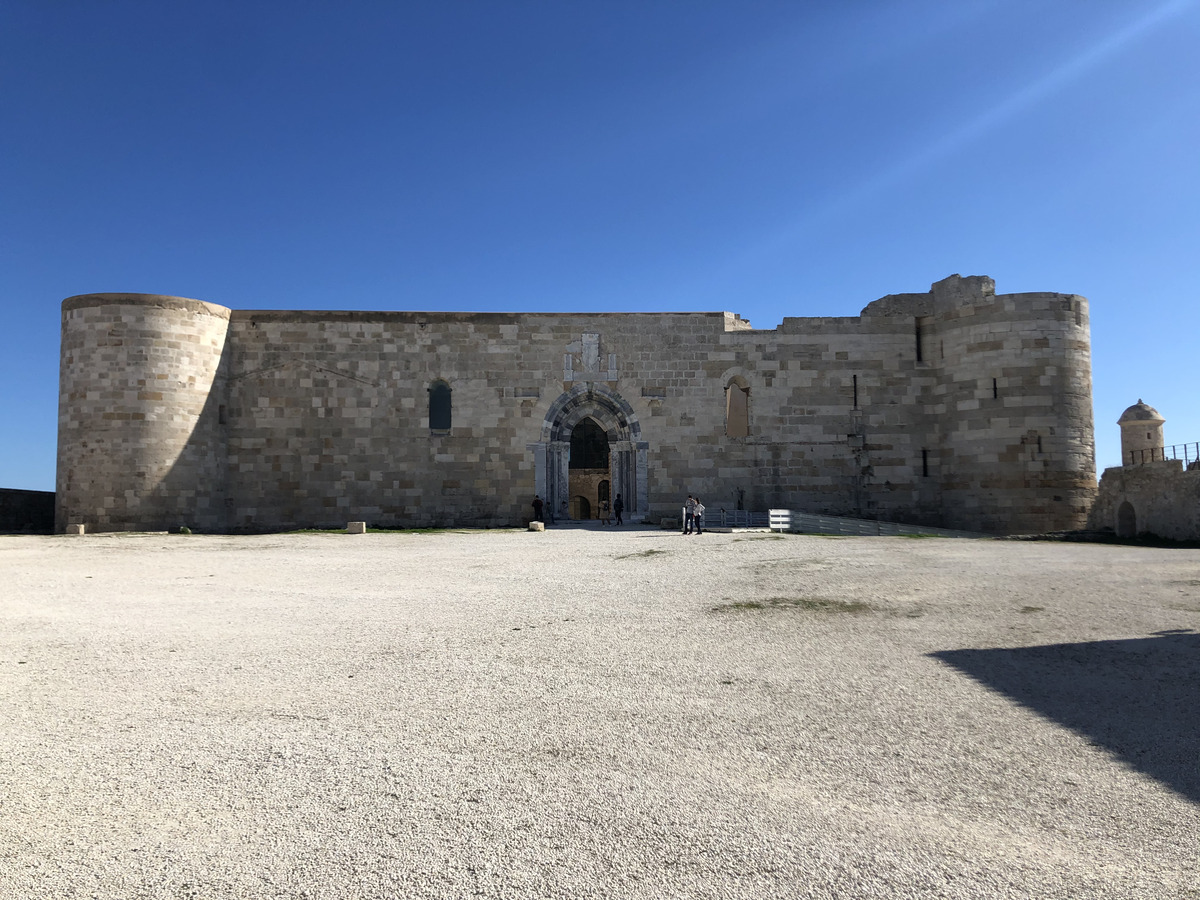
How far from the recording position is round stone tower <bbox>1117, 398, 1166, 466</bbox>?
28.6 metres

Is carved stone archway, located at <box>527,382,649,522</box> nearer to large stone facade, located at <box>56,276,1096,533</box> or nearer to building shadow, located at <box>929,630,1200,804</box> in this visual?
large stone facade, located at <box>56,276,1096,533</box>

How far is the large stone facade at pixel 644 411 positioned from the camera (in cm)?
2264

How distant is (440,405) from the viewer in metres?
24.2

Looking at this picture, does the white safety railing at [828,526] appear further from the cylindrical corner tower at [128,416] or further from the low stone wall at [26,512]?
the low stone wall at [26,512]

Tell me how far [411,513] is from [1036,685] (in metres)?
20.1

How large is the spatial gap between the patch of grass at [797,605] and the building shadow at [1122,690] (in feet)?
6.02

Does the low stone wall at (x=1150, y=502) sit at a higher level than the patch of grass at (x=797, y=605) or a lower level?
higher

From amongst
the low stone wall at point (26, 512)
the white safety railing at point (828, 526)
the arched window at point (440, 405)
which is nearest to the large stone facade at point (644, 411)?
the arched window at point (440, 405)

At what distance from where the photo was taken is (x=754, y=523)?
886 inches

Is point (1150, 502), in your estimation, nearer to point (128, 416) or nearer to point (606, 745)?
point (606, 745)

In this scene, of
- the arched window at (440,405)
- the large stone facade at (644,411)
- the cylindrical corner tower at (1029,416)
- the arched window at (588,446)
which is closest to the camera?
the cylindrical corner tower at (1029,416)

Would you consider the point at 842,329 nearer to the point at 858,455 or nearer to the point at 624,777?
the point at 858,455

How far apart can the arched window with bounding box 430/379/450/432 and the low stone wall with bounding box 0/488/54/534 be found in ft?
39.2

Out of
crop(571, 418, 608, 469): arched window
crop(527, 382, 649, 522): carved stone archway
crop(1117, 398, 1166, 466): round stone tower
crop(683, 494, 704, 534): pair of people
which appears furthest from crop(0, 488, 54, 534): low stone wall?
crop(1117, 398, 1166, 466): round stone tower
